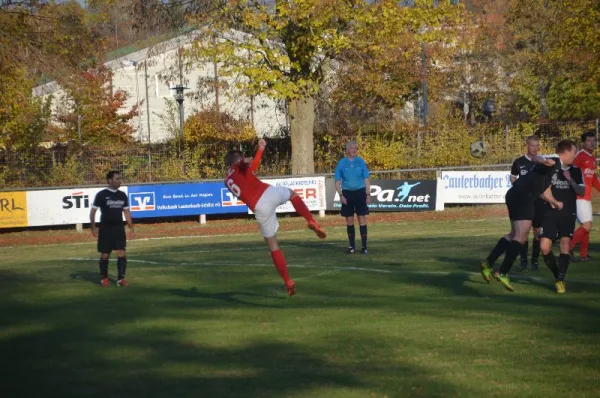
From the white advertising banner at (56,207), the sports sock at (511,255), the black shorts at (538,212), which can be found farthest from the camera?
the white advertising banner at (56,207)

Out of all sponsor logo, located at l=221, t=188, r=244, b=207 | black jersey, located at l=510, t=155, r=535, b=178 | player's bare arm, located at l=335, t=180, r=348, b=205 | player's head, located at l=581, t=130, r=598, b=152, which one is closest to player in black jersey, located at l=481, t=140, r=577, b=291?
black jersey, located at l=510, t=155, r=535, b=178

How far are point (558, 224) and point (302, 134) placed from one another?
26.6 meters

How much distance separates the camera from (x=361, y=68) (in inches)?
1567

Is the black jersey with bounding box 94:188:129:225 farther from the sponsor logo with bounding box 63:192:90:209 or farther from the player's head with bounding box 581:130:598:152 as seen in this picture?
the sponsor logo with bounding box 63:192:90:209

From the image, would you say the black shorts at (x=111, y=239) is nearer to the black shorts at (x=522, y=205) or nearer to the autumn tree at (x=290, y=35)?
the black shorts at (x=522, y=205)

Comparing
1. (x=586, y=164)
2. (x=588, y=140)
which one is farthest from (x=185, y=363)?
(x=586, y=164)

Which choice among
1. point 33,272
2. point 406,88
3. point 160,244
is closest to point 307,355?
point 33,272

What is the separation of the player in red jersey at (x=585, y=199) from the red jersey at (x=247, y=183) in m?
5.73

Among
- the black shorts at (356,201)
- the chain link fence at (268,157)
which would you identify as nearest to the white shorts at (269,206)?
the black shorts at (356,201)

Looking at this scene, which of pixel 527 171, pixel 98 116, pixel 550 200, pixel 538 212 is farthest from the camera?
pixel 98 116

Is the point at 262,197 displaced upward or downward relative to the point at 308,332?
upward

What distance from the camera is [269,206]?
12484mm

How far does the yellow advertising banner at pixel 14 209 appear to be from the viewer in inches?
1287

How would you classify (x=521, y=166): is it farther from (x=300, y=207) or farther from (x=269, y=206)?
(x=269, y=206)
